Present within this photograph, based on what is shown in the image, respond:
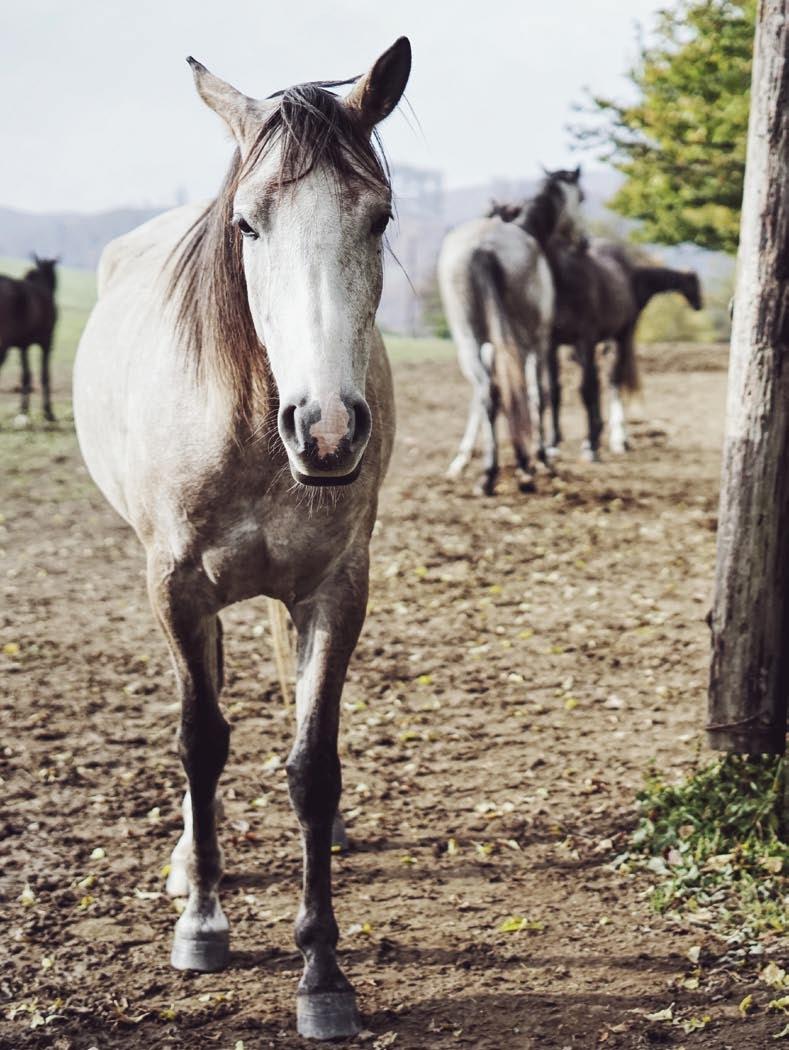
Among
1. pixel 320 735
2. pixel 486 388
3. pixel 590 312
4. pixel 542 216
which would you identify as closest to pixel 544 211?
pixel 542 216

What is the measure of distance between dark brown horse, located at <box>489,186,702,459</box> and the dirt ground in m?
3.08

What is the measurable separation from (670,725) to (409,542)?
3.81 meters

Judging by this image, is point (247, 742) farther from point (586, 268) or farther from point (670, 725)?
point (586, 268)

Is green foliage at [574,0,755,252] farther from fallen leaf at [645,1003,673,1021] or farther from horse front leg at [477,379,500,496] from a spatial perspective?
fallen leaf at [645,1003,673,1021]

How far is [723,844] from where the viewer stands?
3576 millimetres

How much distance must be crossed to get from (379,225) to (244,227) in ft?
1.05

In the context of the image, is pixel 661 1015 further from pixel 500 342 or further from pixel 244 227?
pixel 500 342

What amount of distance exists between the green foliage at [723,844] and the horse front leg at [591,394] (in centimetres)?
778

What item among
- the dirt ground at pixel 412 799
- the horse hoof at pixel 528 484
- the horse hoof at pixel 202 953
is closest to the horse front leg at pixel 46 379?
the dirt ground at pixel 412 799

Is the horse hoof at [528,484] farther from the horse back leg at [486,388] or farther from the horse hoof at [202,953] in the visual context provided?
the horse hoof at [202,953]

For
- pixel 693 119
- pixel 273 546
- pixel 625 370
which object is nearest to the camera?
pixel 273 546

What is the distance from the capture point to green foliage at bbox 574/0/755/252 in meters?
7.43

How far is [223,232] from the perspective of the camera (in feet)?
9.16

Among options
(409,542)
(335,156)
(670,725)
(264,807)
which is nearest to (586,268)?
(409,542)
